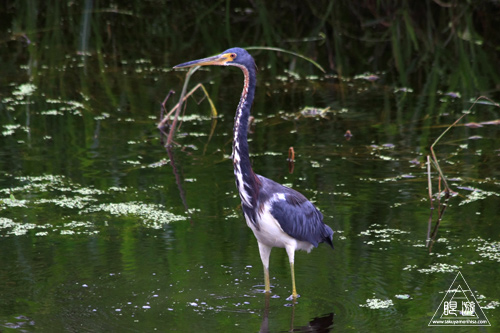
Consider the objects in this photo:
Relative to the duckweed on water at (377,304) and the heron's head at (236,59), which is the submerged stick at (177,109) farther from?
the duckweed on water at (377,304)

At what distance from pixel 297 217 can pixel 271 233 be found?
7.5 inches

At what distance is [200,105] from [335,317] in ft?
17.5

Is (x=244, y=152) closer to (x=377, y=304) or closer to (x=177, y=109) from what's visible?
(x=377, y=304)

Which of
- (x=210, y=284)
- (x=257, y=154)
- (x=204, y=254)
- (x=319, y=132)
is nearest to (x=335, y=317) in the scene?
(x=210, y=284)

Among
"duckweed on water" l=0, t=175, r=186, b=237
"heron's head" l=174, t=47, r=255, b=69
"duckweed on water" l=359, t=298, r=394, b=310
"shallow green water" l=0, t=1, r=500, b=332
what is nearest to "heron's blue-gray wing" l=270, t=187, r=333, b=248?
"shallow green water" l=0, t=1, r=500, b=332

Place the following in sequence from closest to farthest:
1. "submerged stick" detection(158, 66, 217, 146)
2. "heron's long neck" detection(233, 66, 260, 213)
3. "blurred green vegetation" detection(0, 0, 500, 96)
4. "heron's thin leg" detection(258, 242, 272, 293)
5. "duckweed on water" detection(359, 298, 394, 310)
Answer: "duckweed on water" detection(359, 298, 394, 310)
"heron's long neck" detection(233, 66, 260, 213)
"heron's thin leg" detection(258, 242, 272, 293)
"submerged stick" detection(158, 66, 217, 146)
"blurred green vegetation" detection(0, 0, 500, 96)

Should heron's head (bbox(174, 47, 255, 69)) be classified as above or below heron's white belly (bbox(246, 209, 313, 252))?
above

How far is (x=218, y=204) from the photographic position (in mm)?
6680

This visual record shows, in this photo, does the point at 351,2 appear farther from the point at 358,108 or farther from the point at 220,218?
the point at 220,218

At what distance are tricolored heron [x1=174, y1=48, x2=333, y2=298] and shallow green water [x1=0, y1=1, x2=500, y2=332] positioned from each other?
1.06 feet

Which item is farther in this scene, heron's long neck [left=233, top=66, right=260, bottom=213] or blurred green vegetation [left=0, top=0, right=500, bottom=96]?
blurred green vegetation [left=0, top=0, right=500, bottom=96]

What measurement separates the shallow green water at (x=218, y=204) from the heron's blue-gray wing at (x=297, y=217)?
0.92 feet

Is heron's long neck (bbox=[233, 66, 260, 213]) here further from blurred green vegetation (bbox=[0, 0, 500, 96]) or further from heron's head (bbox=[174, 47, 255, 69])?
blurred green vegetation (bbox=[0, 0, 500, 96])

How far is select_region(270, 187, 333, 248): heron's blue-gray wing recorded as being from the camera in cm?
500
